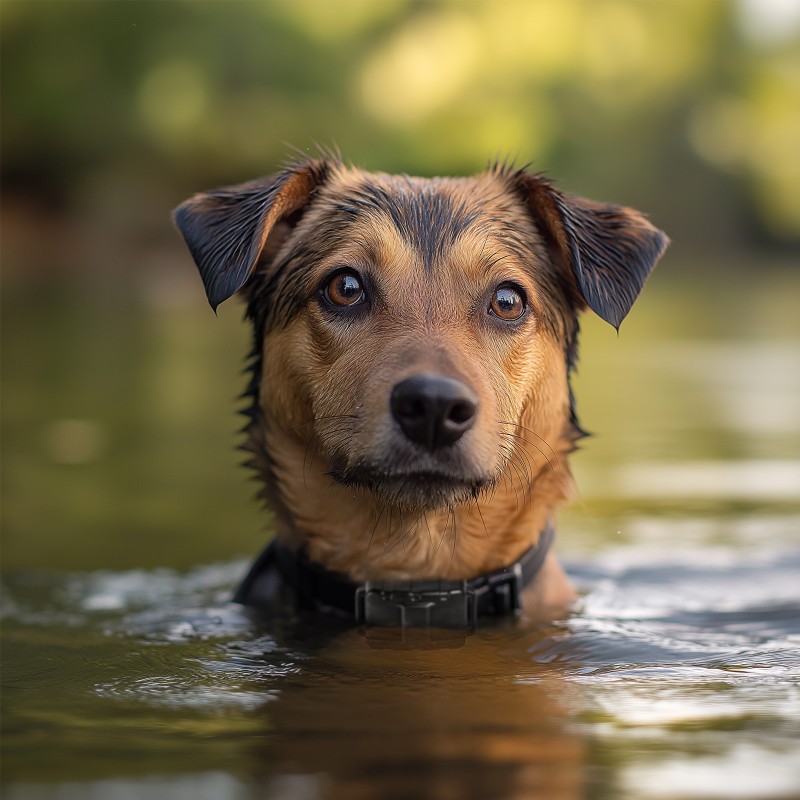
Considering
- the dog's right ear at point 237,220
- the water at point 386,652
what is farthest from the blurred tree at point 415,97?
the dog's right ear at point 237,220

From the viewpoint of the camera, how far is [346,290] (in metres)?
5.54

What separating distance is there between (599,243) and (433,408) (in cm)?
150

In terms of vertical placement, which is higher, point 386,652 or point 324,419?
point 324,419

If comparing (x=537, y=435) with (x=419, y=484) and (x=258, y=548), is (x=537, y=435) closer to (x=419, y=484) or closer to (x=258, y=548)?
(x=419, y=484)

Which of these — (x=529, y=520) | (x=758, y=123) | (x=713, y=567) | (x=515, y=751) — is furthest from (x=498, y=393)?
(x=758, y=123)

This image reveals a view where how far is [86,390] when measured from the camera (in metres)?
15.0

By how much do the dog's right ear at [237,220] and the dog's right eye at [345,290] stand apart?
332 mm

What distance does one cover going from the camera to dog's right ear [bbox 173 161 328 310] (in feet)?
18.4

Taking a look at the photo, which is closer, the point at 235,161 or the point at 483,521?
the point at 483,521

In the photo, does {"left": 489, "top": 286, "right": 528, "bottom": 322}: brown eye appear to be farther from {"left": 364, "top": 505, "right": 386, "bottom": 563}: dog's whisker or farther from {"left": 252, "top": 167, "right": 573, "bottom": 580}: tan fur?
{"left": 364, "top": 505, "right": 386, "bottom": 563}: dog's whisker

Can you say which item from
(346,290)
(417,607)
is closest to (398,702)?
(417,607)

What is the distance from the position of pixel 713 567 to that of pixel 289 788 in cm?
432

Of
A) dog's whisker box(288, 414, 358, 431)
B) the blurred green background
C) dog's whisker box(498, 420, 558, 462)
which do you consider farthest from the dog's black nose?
the blurred green background

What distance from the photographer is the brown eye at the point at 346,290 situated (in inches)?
217
